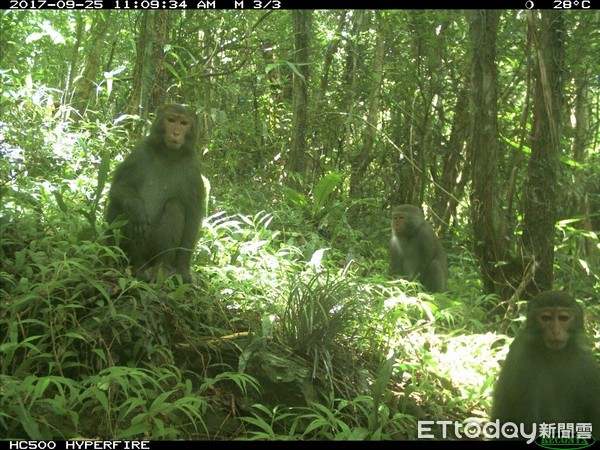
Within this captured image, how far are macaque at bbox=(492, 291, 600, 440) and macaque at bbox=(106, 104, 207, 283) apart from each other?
2.45 meters

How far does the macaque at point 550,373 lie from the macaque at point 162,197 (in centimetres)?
245

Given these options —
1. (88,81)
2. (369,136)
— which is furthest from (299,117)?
(88,81)

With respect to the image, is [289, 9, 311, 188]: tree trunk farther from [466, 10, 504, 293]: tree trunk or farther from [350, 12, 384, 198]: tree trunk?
[466, 10, 504, 293]: tree trunk

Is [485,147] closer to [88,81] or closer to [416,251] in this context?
[416,251]

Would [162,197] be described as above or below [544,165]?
below

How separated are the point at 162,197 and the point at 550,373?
3.20 meters

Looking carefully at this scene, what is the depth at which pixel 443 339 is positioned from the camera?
5242 millimetres

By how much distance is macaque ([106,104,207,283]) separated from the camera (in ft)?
16.5

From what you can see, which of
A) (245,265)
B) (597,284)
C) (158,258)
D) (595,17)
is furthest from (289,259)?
(595,17)

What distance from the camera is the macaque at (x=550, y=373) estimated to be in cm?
381

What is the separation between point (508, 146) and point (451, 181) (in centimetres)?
113

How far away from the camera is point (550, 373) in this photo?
393cm

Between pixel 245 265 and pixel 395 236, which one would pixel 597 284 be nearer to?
pixel 395 236

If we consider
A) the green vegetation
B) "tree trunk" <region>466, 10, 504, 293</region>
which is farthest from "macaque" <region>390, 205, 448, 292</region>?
"tree trunk" <region>466, 10, 504, 293</region>
